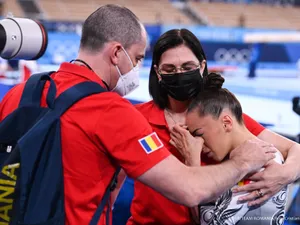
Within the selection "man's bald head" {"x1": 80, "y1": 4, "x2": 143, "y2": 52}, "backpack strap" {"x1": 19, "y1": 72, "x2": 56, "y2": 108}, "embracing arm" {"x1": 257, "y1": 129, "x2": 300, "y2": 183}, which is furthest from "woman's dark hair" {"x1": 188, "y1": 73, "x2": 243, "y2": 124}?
"backpack strap" {"x1": 19, "y1": 72, "x2": 56, "y2": 108}

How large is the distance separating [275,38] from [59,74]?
906cm

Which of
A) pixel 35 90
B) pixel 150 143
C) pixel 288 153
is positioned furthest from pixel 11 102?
pixel 288 153

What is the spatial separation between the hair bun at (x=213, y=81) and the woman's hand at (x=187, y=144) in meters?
0.20

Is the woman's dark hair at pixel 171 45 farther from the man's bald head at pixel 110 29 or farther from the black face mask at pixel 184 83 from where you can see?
the man's bald head at pixel 110 29

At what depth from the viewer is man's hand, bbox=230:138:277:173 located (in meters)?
1.49

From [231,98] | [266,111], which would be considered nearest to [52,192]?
[231,98]

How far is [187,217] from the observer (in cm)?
179

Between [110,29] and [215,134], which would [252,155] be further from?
[110,29]

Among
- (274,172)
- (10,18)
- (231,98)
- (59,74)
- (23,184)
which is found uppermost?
(10,18)

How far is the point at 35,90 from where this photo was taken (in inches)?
56.6

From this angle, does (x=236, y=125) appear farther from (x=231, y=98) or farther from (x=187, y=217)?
(x=187, y=217)

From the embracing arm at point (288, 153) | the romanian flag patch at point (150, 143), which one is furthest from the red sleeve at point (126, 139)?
the embracing arm at point (288, 153)

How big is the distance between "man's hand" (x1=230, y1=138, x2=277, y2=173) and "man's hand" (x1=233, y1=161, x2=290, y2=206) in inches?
2.5

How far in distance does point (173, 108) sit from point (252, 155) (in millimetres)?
536
